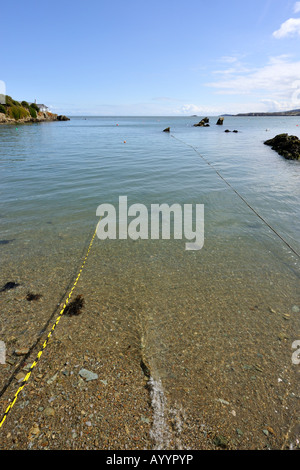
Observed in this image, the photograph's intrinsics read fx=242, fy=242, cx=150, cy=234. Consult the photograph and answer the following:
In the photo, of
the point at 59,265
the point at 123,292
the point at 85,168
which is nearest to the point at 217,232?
the point at 123,292

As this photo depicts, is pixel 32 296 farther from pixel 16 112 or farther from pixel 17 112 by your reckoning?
pixel 17 112

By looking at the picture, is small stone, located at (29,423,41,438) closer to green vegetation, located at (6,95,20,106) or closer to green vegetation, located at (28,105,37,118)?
green vegetation, located at (6,95,20,106)

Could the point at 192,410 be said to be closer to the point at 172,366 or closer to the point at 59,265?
the point at 172,366

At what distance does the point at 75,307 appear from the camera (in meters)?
5.79
